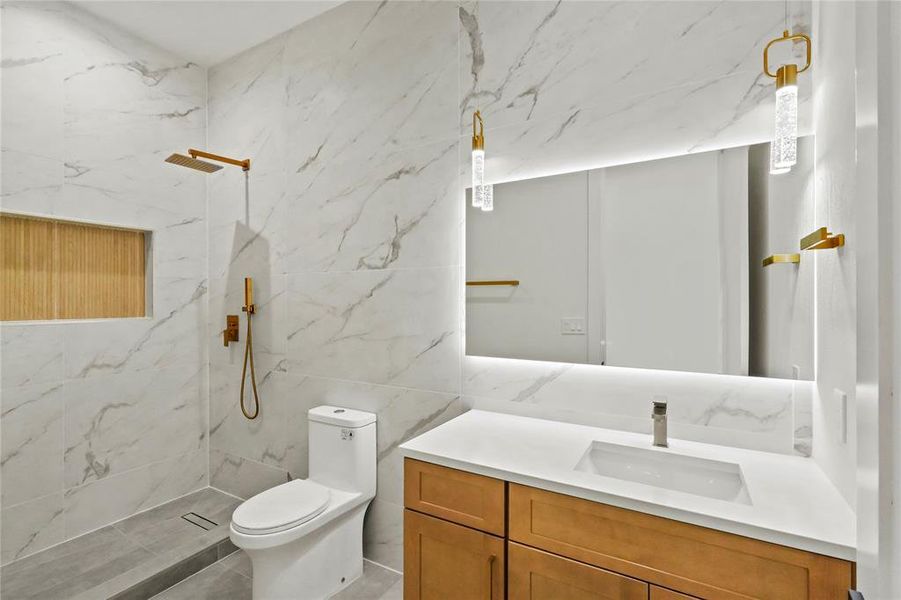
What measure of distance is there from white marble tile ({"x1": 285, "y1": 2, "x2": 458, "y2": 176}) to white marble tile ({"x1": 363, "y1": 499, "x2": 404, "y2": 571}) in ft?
6.01

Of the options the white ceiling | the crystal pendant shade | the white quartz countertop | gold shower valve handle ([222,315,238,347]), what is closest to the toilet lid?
the white quartz countertop

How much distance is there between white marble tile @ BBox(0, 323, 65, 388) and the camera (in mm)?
2229

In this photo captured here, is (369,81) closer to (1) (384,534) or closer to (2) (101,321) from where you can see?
(2) (101,321)

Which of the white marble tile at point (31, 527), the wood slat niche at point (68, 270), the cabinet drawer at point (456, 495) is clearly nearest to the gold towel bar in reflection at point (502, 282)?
the cabinet drawer at point (456, 495)

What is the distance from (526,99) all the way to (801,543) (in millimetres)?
1744

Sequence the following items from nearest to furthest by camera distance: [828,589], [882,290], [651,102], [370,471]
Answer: [882,290]
[828,589]
[651,102]
[370,471]

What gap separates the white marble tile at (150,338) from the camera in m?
2.49

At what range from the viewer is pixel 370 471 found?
7.51 feet

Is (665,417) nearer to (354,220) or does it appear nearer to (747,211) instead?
(747,211)

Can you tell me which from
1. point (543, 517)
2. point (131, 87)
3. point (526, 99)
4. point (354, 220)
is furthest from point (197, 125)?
point (543, 517)

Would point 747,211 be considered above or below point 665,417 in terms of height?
above

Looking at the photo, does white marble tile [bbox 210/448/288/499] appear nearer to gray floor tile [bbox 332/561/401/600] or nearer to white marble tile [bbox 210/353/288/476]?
white marble tile [bbox 210/353/288/476]

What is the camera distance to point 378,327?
235 centimetres

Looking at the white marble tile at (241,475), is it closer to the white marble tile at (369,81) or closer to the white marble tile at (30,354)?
the white marble tile at (30,354)
